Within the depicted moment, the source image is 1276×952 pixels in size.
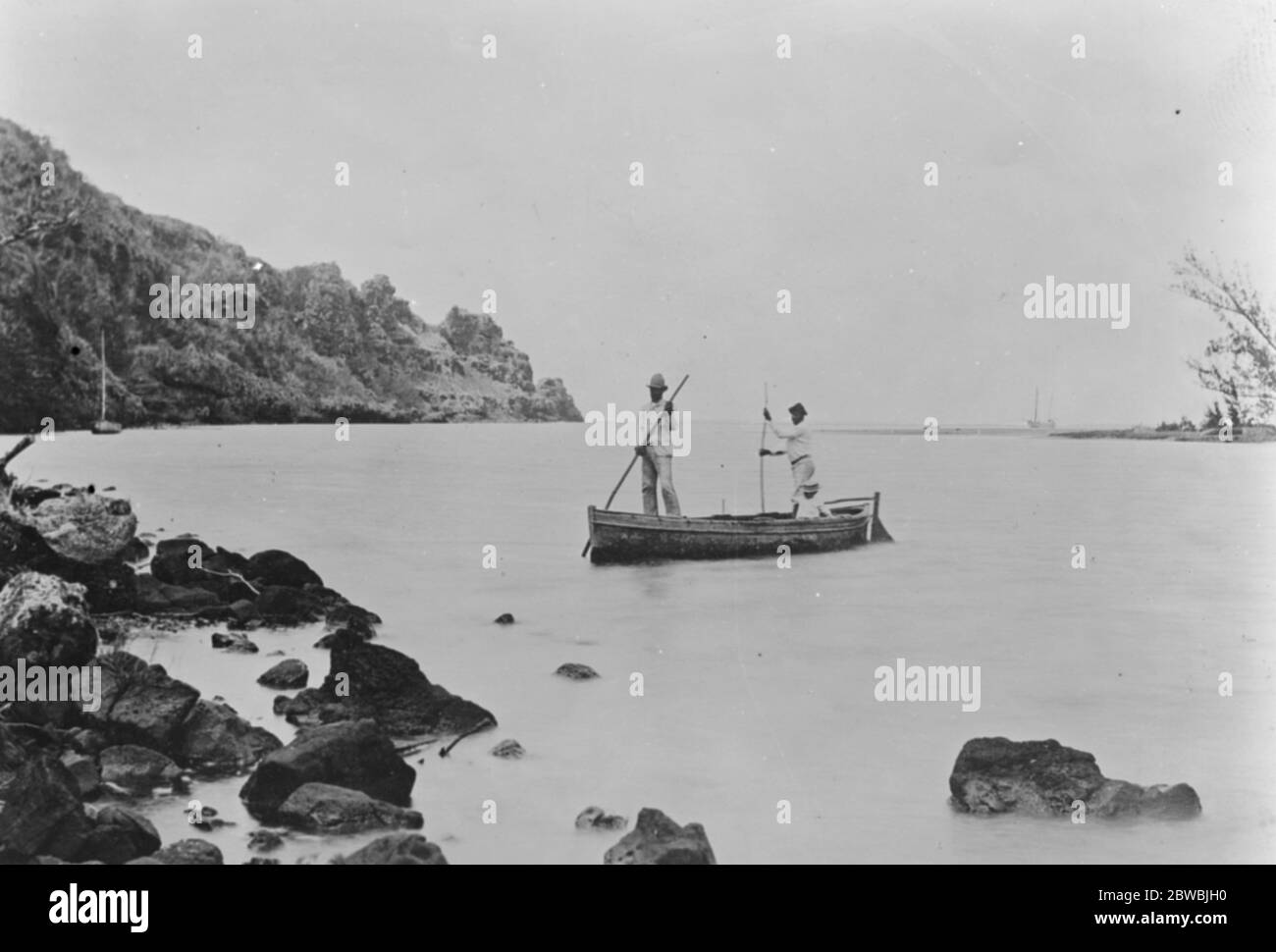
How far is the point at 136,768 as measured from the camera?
581 cm

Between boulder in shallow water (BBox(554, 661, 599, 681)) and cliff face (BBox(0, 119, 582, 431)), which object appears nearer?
boulder in shallow water (BBox(554, 661, 599, 681))

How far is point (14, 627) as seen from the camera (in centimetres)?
621

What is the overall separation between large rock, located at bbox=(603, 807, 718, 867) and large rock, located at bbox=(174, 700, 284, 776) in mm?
2048

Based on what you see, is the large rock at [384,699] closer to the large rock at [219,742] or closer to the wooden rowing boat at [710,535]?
the large rock at [219,742]

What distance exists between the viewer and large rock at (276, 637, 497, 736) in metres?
6.05

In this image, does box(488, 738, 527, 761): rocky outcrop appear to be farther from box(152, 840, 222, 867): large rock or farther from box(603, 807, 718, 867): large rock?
box(152, 840, 222, 867): large rock

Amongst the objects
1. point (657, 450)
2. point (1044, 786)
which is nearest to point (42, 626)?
→ point (657, 450)

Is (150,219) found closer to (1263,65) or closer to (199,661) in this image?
(199,661)

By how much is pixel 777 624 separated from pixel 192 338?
4.04 metres

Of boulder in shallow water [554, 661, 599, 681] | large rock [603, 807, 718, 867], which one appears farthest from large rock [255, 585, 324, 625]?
large rock [603, 807, 718, 867]

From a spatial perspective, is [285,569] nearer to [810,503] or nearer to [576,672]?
[576,672]

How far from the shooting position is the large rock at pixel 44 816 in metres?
5.57
